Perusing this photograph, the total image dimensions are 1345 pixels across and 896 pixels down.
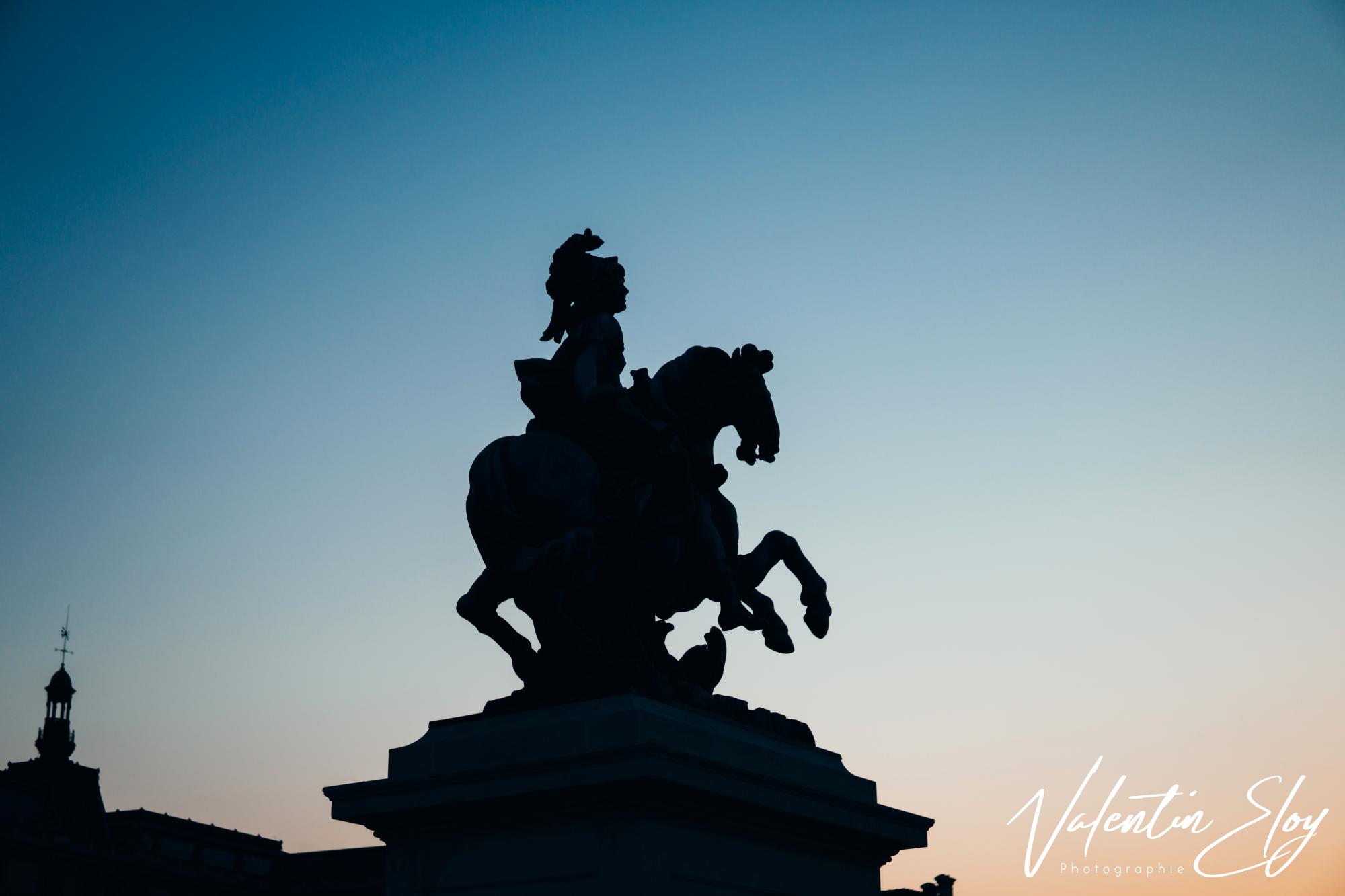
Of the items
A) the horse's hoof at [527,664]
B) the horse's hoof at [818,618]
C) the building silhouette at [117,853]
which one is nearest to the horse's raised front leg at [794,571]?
the horse's hoof at [818,618]

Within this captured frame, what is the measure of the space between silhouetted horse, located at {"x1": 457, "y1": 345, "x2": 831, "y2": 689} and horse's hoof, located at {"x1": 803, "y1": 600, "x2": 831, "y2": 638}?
0.04 feet

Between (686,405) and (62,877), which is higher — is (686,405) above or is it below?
below

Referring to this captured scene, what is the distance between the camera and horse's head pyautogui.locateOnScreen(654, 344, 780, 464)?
11.1 meters

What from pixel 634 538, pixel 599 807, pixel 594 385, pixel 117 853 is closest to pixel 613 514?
pixel 634 538

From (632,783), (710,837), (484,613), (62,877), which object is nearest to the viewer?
(632,783)

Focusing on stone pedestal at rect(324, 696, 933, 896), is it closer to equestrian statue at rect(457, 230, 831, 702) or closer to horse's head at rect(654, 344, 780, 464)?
equestrian statue at rect(457, 230, 831, 702)

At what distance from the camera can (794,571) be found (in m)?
11.5

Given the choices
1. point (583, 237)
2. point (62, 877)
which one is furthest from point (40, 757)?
point (583, 237)

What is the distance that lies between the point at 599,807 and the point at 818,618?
2.90m

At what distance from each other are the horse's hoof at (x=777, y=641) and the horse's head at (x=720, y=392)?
1461mm

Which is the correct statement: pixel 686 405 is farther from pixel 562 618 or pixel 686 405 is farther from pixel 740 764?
pixel 740 764

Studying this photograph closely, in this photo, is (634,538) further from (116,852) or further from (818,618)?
(116,852)

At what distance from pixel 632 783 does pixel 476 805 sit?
119 cm

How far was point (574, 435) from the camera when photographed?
10.7m
